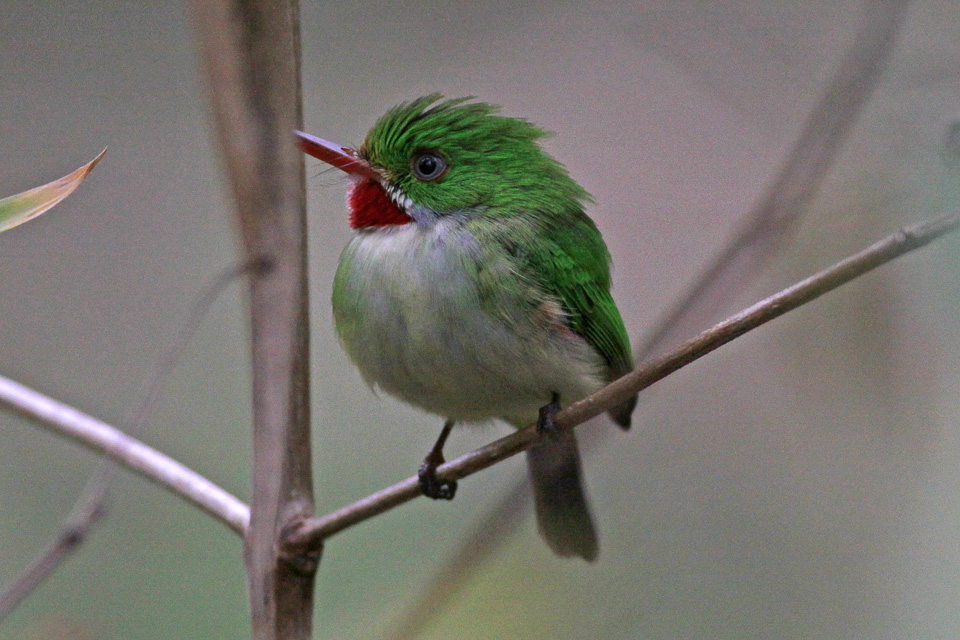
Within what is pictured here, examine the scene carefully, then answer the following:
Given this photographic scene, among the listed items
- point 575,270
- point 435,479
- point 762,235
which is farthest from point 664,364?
point 762,235

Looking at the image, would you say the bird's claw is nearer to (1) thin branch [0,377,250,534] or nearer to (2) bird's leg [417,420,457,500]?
(2) bird's leg [417,420,457,500]

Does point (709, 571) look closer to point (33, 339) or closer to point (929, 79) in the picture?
point (929, 79)

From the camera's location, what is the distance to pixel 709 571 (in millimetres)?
3186

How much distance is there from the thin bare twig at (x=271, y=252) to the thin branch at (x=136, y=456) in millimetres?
115

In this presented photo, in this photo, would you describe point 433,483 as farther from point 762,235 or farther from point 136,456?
point 762,235

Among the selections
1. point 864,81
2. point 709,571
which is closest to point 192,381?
Result: point 709,571

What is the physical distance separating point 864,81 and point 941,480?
1380 millimetres

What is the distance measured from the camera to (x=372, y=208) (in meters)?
2.18

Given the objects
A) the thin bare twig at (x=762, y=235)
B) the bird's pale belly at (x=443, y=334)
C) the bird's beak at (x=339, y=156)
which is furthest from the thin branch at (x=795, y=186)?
the bird's beak at (x=339, y=156)

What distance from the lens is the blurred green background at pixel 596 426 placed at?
2734mm

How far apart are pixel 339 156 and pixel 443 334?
0.53m

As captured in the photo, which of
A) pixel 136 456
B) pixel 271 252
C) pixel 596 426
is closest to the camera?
pixel 271 252

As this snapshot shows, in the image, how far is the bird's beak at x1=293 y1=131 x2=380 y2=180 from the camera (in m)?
2.12

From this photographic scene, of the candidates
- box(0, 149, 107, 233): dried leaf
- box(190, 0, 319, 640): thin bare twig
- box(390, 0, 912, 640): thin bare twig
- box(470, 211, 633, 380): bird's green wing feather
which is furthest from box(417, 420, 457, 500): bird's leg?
box(0, 149, 107, 233): dried leaf
